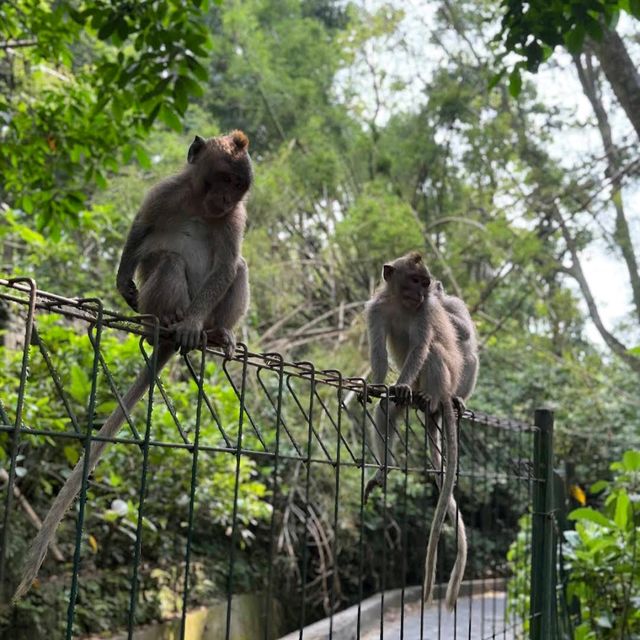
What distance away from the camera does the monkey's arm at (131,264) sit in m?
2.98

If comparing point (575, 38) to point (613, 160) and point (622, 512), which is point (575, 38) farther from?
point (613, 160)

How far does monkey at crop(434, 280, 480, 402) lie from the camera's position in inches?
214

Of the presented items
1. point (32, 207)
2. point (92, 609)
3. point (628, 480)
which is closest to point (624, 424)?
point (628, 480)

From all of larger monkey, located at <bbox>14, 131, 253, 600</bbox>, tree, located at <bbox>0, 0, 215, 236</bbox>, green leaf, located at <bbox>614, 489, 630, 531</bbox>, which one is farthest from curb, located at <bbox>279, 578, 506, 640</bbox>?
tree, located at <bbox>0, 0, 215, 236</bbox>

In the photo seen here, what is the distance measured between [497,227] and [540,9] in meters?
7.70

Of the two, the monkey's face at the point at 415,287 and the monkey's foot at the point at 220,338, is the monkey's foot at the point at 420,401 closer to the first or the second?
the monkey's face at the point at 415,287

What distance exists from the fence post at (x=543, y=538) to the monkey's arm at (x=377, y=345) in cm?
96

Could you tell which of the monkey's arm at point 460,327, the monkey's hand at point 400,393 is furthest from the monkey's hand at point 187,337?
the monkey's arm at point 460,327

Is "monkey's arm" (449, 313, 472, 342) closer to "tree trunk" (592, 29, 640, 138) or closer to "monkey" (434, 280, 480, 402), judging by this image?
"monkey" (434, 280, 480, 402)

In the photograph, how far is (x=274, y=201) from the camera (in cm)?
1195

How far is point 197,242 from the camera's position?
132 inches

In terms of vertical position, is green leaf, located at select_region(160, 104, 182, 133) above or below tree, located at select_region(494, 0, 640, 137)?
below

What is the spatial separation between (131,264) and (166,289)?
0.81 ft

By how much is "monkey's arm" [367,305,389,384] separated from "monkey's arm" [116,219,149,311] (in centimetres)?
189
